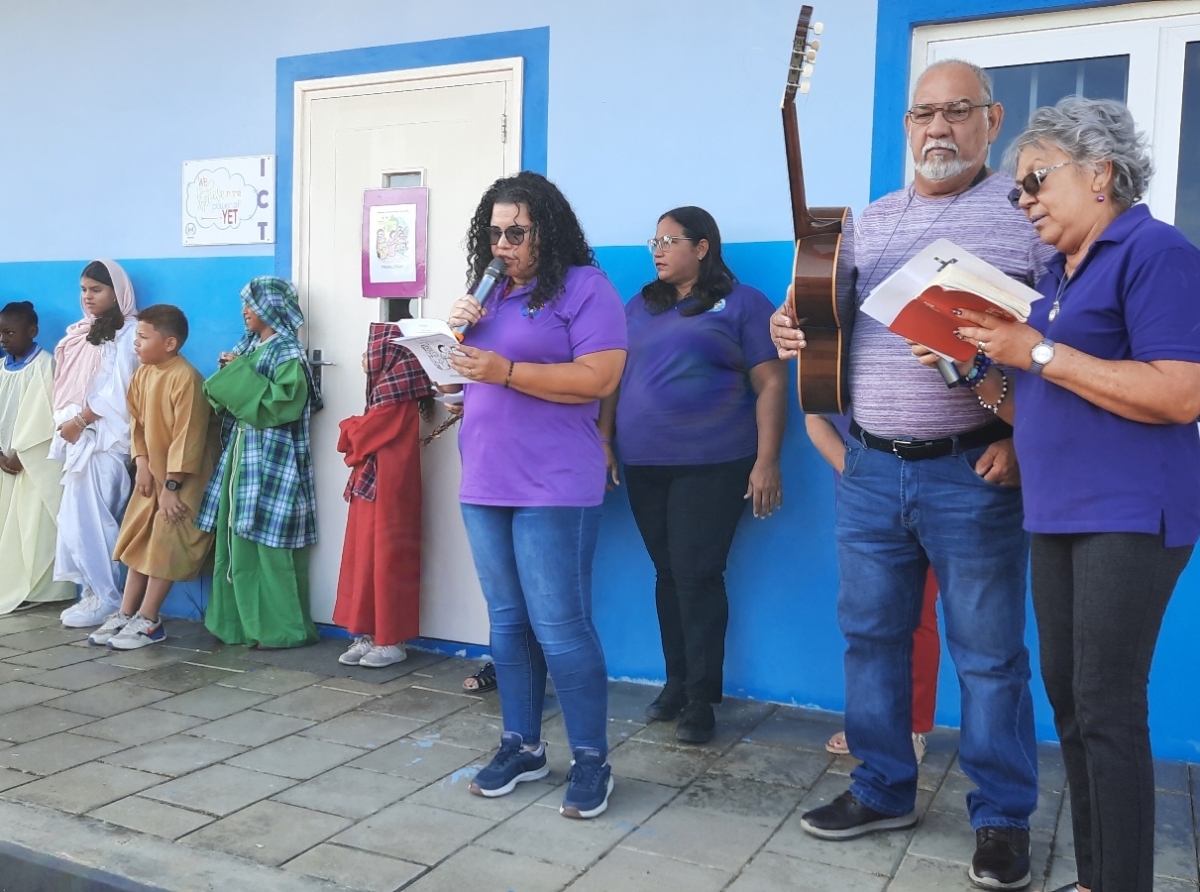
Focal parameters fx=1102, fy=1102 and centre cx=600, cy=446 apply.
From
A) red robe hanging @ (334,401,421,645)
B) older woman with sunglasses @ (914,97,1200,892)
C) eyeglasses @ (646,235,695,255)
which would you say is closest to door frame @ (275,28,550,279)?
eyeglasses @ (646,235,695,255)

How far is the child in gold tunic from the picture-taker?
5168 mm

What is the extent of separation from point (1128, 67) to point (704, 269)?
160 cm

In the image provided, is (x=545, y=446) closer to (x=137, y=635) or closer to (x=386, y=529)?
(x=386, y=529)

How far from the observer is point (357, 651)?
4.88m

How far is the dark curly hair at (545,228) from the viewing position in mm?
3236

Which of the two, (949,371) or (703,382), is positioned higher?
(949,371)

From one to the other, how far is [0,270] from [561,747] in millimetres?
4452

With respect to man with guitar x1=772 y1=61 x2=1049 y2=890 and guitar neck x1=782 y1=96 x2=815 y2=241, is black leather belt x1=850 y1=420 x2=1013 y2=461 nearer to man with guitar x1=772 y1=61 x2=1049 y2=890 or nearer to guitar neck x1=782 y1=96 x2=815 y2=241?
man with guitar x1=772 y1=61 x2=1049 y2=890

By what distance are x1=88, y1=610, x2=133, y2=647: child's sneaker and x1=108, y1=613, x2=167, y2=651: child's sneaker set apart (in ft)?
0.14

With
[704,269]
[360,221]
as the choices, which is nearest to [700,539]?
[704,269]

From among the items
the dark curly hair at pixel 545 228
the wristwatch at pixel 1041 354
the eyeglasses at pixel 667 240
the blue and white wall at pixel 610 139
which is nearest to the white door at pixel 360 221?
the blue and white wall at pixel 610 139

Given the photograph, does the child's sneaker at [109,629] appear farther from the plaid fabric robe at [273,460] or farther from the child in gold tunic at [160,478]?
the plaid fabric robe at [273,460]

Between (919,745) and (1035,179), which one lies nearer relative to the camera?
(1035,179)

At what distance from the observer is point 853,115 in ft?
13.5
